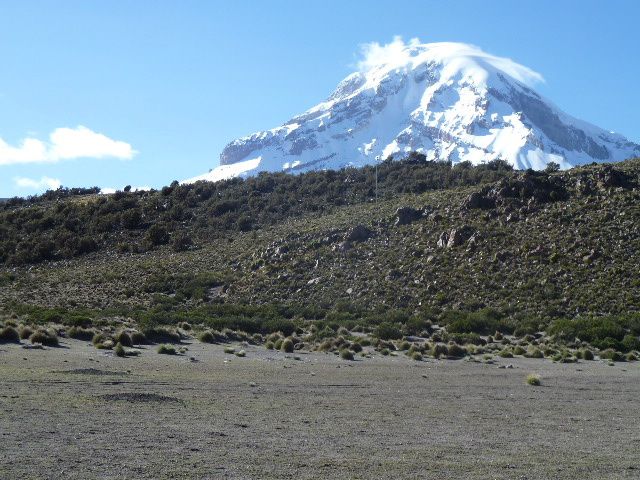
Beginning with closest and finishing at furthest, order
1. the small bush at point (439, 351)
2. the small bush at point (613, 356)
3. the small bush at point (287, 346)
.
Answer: the small bush at point (439, 351) < the small bush at point (613, 356) < the small bush at point (287, 346)

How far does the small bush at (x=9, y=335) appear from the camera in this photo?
27625 mm

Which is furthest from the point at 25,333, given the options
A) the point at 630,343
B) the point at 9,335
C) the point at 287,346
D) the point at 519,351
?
the point at 630,343

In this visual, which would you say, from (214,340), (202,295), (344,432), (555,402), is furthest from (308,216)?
(344,432)

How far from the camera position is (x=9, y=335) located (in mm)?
27938

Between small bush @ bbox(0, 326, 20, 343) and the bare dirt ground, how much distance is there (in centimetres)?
211

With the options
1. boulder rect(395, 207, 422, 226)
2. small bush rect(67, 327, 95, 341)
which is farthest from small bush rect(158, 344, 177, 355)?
boulder rect(395, 207, 422, 226)

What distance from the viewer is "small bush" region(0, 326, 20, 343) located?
27.6 metres

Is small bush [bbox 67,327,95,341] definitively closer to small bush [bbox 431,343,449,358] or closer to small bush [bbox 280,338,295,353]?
small bush [bbox 280,338,295,353]

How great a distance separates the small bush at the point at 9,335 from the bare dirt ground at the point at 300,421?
2110mm

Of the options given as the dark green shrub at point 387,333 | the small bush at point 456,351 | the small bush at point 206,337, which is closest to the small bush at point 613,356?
the small bush at point 456,351

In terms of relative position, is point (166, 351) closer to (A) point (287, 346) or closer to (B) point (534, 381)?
(A) point (287, 346)

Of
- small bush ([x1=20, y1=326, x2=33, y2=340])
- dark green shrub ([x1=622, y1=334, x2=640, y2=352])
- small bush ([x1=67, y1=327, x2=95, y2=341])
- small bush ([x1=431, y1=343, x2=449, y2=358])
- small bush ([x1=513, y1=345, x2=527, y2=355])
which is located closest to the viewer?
small bush ([x1=20, y1=326, x2=33, y2=340])

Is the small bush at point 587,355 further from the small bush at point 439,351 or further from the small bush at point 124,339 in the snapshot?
the small bush at point 124,339

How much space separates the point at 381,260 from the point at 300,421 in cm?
3430
